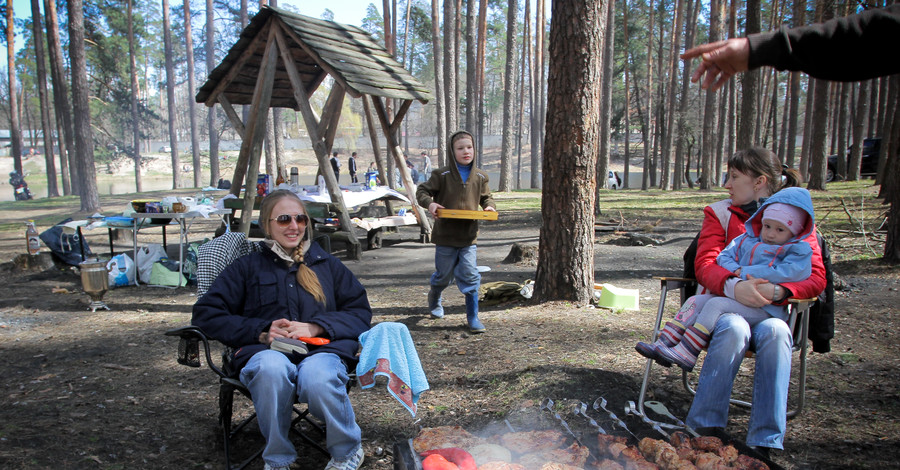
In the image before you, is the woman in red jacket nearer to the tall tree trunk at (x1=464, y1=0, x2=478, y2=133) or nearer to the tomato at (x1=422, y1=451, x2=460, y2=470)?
the tomato at (x1=422, y1=451, x2=460, y2=470)

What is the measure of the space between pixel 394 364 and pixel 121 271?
5.88 metres

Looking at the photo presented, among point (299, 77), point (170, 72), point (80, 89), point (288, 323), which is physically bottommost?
point (288, 323)

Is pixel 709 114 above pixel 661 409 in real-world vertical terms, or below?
above

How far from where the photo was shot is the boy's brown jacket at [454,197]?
4641 millimetres

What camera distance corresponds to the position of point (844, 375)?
133 inches

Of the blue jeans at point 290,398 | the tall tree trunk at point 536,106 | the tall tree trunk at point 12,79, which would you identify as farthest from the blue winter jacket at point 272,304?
the tall tree trunk at point 12,79

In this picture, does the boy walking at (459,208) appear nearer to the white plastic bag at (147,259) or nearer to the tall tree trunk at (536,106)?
the white plastic bag at (147,259)

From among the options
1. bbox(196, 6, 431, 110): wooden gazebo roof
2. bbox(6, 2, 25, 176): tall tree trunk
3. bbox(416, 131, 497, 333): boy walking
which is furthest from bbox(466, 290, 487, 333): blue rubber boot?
bbox(6, 2, 25, 176): tall tree trunk

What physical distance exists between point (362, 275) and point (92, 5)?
28649 millimetres

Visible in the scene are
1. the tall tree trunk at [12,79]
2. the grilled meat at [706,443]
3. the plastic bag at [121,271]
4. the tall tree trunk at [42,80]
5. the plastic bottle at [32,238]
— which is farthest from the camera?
the tall tree trunk at [12,79]

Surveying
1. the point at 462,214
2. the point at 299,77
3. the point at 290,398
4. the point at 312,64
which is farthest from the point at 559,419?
the point at 312,64

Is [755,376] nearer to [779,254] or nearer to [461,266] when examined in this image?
[779,254]

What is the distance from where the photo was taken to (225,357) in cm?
273

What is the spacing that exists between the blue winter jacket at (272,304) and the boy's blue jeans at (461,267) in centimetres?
184
